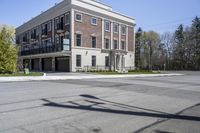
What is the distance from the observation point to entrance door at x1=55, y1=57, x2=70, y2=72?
132ft

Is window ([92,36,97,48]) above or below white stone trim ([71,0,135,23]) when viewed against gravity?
below

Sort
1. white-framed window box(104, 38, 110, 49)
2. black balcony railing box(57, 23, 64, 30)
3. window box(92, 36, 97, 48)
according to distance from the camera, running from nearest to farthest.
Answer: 1. black balcony railing box(57, 23, 64, 30)
2. window box(92, 36, 97, 48)
3. white-framed window box(104, 38, 110, 49)

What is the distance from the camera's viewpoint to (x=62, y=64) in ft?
138

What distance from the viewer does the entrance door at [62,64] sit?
4012 cm

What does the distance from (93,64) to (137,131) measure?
Answer: 122ft

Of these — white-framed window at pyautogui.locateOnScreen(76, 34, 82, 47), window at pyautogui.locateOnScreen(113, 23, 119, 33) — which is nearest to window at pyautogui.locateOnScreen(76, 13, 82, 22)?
white-framed window at pyautogui.locateOnScreen(76, 34, 82, 47)

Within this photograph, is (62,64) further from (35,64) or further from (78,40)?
(35,64)

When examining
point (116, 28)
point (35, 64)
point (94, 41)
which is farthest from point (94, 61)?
point (35, 64)

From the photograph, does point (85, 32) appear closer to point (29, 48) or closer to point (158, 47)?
point (29, 48)

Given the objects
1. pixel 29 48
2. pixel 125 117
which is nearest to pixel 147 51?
pixel 29 48

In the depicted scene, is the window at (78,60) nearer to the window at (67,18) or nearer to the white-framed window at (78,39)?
the white-framed window at (78,39)

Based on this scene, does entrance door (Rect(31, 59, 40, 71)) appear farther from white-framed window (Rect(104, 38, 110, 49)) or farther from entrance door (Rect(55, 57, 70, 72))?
white-framed window (Rect(104, 38, 110, 49))

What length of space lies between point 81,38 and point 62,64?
235 inches

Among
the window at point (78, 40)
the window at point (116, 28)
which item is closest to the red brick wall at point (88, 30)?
the window at point (78, 40)
